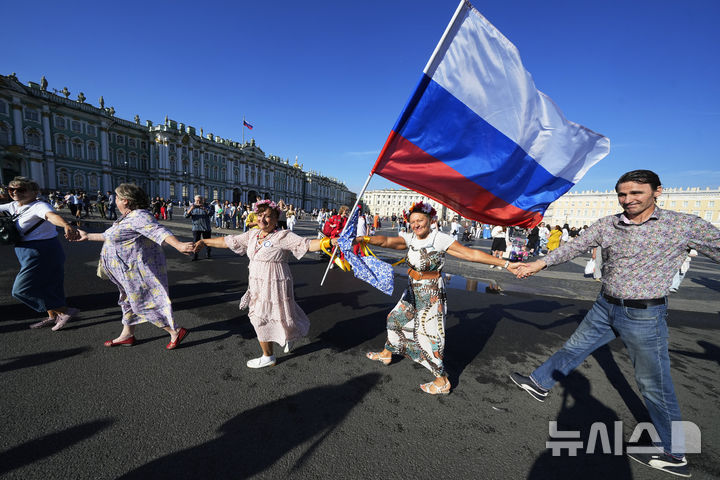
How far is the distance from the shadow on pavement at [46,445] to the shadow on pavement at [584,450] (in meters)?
3.06

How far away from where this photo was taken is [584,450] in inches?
86.7

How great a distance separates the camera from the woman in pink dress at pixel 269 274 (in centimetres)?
285

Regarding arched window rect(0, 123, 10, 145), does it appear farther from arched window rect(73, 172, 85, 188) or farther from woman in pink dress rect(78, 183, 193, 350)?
woman in pink dress rect(78, 183, 193, 350)

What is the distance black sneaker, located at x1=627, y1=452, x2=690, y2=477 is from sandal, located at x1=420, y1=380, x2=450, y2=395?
1.37 m

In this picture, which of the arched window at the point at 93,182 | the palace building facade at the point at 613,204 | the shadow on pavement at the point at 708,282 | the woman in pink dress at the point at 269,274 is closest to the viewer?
the woman in pink dress at the point at 269,274

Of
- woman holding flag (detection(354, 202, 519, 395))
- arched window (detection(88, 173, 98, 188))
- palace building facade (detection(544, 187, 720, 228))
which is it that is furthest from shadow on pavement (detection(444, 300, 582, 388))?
palace building facade (detection(544, 187, 720, 228))

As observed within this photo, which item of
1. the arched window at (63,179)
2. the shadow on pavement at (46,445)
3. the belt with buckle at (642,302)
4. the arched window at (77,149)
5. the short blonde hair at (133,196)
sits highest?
the arched window at (77,149)

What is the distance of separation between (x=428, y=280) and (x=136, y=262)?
305cm

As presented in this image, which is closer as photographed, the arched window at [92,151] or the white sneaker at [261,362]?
the white sneaker at [261,362]

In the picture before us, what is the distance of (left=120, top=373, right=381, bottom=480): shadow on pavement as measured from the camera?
1818 mm

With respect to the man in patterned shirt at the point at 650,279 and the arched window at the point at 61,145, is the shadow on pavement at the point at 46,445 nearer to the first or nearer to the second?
the man in patterned shirt at the point at 650,279

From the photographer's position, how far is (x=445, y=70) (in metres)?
2.64

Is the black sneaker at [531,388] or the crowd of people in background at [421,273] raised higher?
the crowd of people in background at [421,273]

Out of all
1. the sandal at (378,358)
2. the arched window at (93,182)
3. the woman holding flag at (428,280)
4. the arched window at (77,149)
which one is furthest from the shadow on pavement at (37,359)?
the arched window at (77,149)
